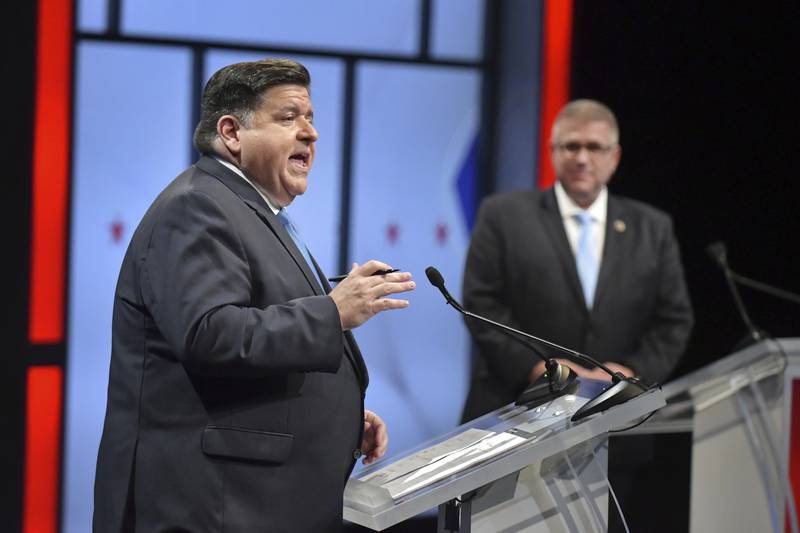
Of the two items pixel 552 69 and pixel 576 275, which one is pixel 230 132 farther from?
pixel 552 69

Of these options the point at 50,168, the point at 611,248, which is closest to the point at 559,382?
the point at 611,248

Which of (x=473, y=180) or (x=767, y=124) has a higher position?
(x=767, y=124)

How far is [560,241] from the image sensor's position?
3301 mm

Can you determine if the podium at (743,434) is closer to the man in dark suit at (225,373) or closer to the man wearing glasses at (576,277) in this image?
the man wearing glasses at (576,277)

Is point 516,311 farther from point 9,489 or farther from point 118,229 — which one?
point 9,489

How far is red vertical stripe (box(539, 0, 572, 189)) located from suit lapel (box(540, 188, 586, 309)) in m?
1.27

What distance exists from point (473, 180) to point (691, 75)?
1136 millimetres

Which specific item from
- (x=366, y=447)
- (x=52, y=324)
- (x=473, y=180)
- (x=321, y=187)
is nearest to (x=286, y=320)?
(x=366, y=447)

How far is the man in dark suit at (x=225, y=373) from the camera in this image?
1.76m

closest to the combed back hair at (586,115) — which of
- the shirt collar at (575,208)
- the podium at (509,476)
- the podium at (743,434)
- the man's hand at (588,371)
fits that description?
the shirt collar at (575,208)

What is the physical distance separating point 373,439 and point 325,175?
246 cm

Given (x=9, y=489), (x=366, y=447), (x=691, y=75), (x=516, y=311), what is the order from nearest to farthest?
(x=366, y=447)
(x=516, y=311)
(x=9, y=489)
(x=691, y=75)

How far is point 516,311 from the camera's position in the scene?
3293 millimetres

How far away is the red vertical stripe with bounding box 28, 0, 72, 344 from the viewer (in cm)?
364
